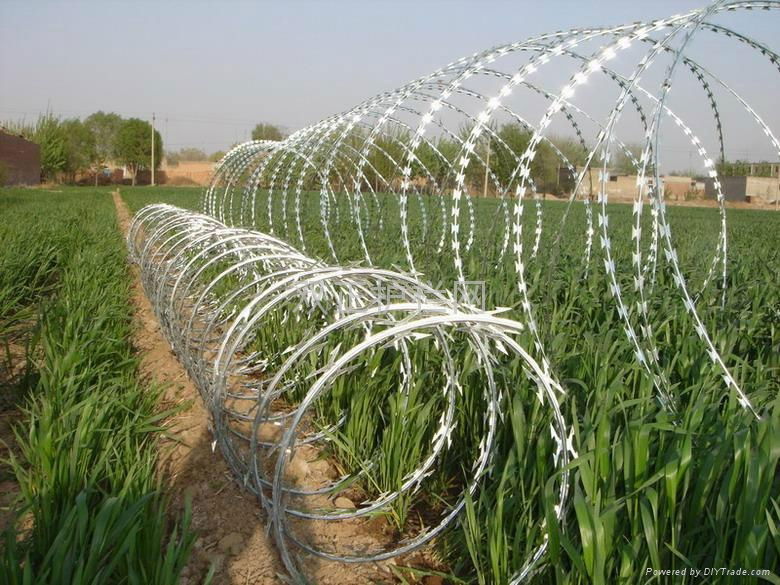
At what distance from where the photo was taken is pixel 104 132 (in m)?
86.3

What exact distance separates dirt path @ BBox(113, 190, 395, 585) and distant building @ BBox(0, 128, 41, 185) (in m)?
51.7

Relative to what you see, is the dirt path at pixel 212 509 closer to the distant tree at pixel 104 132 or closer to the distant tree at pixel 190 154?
the distant tree at pixel 104 132

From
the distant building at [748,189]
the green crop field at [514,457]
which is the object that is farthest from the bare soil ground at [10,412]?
the distant building at [748,189]

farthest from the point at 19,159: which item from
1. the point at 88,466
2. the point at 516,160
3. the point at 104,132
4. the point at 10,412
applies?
the point at 88,466

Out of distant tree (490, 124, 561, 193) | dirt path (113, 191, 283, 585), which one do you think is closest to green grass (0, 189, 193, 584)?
dirt path (113, 191, 283, 585)

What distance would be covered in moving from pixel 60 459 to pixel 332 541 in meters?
1.25

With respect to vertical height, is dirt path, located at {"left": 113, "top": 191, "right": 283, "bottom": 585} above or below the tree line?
below

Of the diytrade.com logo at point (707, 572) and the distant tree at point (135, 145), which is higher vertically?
the distant tree at point (135, 145)

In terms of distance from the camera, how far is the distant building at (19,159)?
168 ft

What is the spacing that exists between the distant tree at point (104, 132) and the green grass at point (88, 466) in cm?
8513

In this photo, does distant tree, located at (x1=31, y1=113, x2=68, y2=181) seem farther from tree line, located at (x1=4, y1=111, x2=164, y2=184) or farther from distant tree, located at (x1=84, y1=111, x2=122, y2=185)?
distant tree, located at (x1=84, y1=111, x2=122, y2=185)

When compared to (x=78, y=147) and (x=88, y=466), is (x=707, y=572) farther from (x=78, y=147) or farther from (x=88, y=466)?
(x=78, y=147)

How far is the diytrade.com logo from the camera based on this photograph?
203cm

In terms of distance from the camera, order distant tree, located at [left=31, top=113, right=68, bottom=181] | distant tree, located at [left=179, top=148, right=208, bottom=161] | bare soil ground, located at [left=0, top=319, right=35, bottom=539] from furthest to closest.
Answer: distant tree, located at [left=179, top=148, right=208, bottom=161] → distant tree, located at [left=31, top=113, right=68, bottom=181] → bare soil ground, located at [left=0, top=319, right=35, bottom=539]
